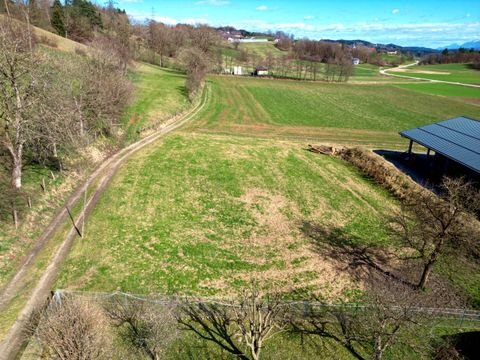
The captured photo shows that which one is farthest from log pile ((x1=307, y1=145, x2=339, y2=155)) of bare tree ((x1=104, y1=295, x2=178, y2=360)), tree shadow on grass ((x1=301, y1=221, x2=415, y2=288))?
bare tree ((x1=104, y1=295, x2=178, y2=360))

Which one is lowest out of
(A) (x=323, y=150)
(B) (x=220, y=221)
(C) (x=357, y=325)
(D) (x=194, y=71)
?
(C) (x=357, y=325)

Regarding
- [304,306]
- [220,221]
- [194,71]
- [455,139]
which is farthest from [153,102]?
[304,306]

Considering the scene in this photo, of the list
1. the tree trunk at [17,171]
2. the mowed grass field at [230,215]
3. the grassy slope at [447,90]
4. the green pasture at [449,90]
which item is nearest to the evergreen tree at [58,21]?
the mowed grass field at [230,215]

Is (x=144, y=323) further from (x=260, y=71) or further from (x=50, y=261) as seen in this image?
(x=260, y=71)

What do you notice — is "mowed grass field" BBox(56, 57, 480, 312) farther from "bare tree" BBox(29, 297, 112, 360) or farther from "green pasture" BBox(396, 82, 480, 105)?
"green pasture" BBox(396, 82, 480, 105)

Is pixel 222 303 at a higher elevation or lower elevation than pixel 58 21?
lower

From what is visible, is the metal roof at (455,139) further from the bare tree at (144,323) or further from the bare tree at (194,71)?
the bare tree at (194,71)
